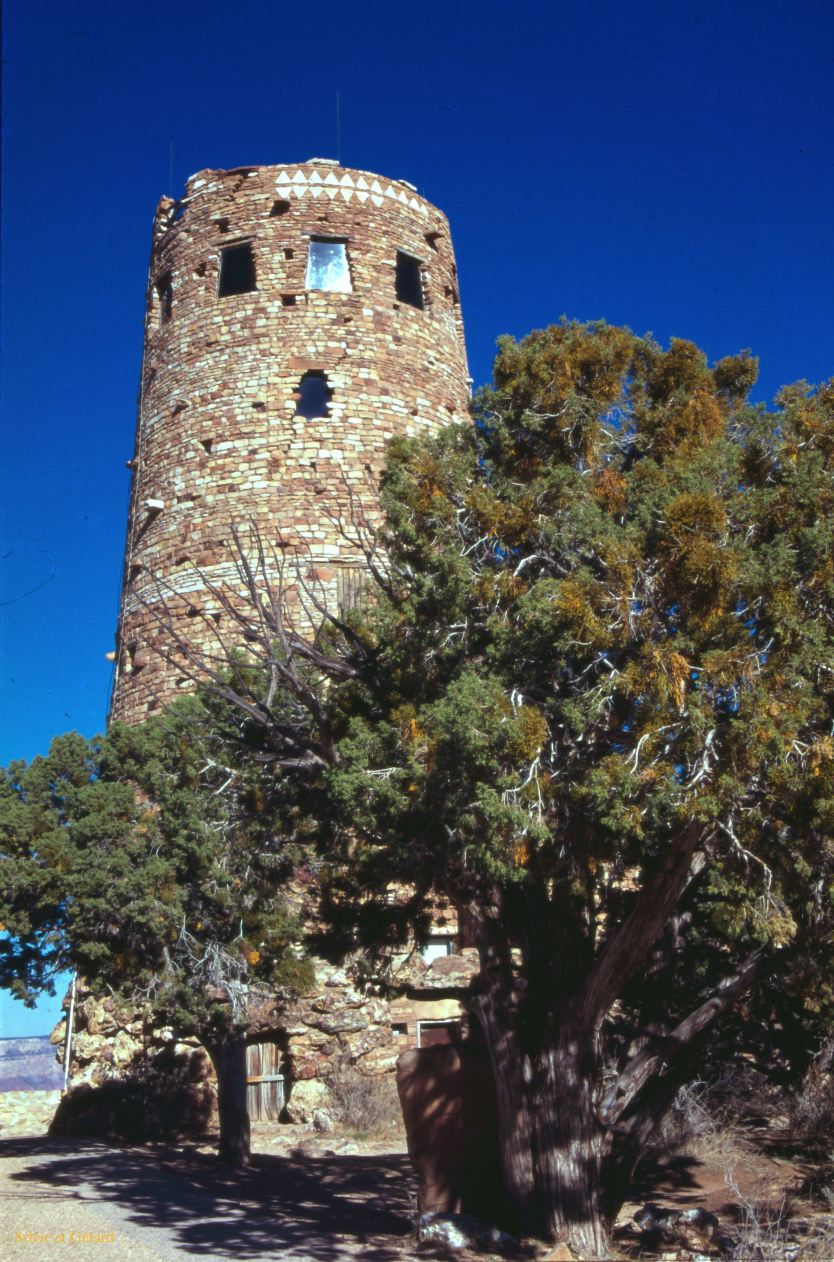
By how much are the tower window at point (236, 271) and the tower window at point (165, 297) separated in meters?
0.90

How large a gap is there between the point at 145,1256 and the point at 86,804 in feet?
18.8

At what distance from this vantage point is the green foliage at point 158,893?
1154 cm

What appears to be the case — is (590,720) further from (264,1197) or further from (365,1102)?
(365,1102)

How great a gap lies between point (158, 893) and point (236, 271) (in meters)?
11.1

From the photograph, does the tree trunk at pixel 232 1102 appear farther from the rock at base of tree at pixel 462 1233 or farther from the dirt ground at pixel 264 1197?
the rock at base of tree at pixel 462 1233

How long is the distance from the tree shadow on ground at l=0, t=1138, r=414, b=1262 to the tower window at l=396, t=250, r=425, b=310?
1307cm

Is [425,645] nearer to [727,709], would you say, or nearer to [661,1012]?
[727,709]

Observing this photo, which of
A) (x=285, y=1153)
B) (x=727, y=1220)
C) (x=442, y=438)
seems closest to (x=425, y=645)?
(x=442, y=438)

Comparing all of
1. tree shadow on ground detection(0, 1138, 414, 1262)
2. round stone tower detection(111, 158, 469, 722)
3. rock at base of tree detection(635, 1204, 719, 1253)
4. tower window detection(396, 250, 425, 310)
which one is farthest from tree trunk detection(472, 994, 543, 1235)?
tower window detection(396, 250, 425, 310)

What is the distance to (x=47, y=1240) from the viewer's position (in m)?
8.02

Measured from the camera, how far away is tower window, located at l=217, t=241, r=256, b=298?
722 inches

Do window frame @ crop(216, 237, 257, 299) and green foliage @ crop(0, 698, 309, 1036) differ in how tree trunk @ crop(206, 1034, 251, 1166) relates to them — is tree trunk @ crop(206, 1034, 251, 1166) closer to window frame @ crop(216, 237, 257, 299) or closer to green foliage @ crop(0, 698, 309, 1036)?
green foliage @ crop(0, 698, 309, 1036)

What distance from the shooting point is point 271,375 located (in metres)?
16.9

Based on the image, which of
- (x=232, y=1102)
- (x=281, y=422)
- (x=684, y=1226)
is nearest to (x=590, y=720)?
(x=684, y=1226)
